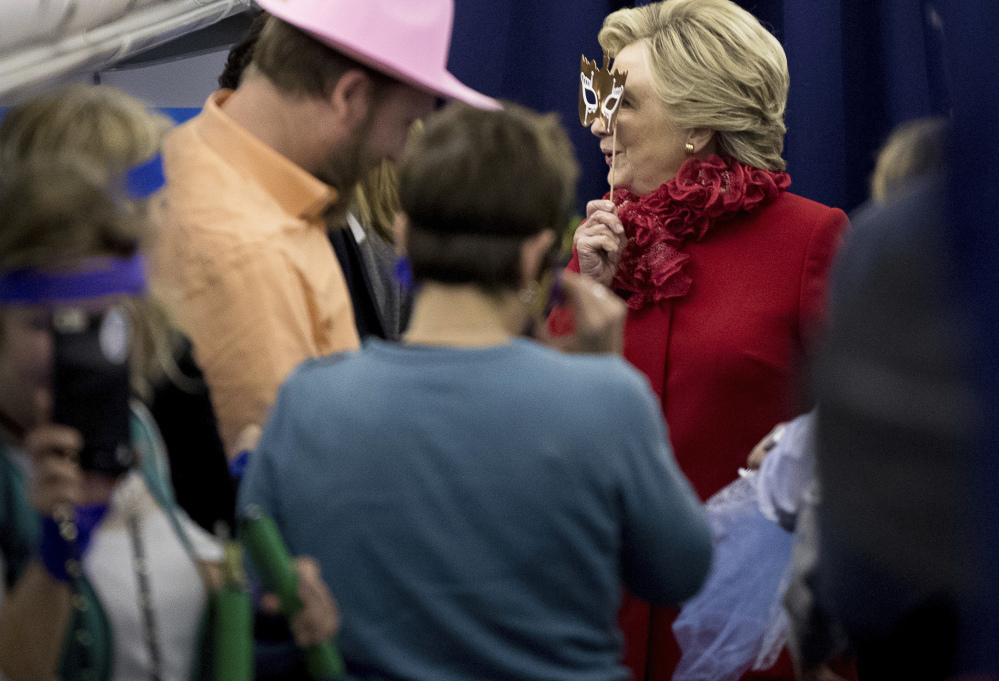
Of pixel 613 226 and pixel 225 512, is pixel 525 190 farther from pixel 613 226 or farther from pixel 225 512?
pixel 613 226

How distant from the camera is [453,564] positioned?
958mm

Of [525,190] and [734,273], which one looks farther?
[734,273]

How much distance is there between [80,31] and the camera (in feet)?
6.30

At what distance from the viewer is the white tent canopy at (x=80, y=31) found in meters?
1.70

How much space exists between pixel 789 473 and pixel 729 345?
0.58 m

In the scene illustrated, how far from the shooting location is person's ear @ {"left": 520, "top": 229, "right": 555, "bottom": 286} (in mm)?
1027

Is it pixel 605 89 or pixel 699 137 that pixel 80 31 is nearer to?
pixel 605 89

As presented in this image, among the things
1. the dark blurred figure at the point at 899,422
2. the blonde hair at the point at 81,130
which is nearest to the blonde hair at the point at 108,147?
the blonde hair at the point at 81,130

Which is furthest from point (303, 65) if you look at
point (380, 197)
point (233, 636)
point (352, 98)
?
point (233, 636)

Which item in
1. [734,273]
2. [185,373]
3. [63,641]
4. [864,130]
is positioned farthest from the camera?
[864,130]

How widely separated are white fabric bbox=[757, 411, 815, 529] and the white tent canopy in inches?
51.0

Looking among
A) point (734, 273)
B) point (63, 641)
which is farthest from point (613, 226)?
point (63, 641)

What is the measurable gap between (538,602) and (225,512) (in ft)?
1.30

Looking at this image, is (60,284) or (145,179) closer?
(60,284)
